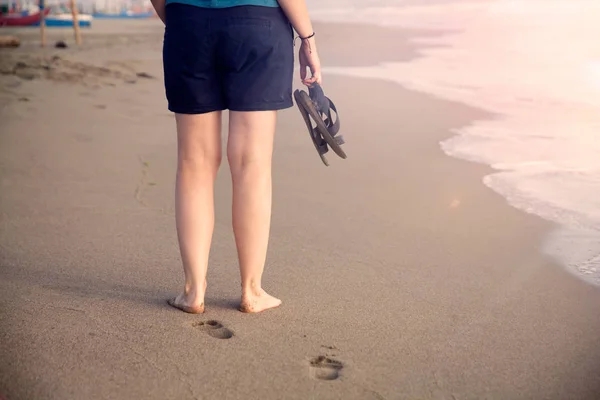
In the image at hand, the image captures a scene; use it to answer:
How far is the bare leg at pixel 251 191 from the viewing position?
2.62 meters

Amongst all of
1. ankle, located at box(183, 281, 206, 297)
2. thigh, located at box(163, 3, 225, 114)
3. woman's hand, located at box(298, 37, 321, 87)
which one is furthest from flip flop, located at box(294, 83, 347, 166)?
ankle, located at box(183, 281, 206, 297)

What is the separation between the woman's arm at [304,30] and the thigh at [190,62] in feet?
0.91

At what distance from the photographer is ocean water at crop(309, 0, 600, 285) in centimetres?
436

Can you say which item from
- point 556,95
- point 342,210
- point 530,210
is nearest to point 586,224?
point 530,210

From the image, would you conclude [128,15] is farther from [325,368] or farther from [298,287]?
[325,368]

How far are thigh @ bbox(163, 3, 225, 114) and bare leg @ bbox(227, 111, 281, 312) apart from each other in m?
0.12

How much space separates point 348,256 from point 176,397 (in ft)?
4.88

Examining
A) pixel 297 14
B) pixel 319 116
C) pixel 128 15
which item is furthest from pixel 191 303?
pixel 128 15

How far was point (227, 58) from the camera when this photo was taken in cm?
250

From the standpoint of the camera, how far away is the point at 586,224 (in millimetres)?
4043

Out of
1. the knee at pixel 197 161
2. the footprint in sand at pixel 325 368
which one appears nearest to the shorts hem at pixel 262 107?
the knee at pixel 197 161

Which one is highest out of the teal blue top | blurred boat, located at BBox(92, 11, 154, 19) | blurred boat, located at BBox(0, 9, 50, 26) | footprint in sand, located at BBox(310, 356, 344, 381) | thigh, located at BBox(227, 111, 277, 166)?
the teal blue top

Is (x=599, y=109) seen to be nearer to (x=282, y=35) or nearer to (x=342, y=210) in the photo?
(x=342, y=210)

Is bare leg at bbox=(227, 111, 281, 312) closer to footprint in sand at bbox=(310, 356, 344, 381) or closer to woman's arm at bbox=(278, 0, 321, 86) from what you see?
woman's arm at bbox=(278, 0, 321, 86)
